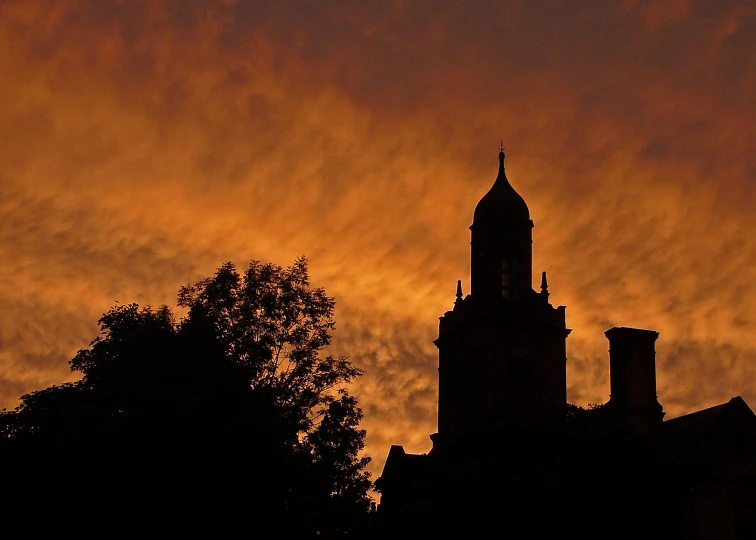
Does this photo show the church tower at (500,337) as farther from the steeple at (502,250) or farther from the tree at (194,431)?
the tree at (194,431)

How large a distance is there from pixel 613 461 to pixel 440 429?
18717 mm

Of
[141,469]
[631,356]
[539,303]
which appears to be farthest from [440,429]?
[141,469]

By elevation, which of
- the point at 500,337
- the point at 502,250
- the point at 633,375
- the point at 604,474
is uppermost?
the point at 502,250

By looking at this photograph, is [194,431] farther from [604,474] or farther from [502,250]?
[502,250]

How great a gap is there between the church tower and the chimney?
20.5 ft

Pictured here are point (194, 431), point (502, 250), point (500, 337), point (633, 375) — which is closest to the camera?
point (194, 431)

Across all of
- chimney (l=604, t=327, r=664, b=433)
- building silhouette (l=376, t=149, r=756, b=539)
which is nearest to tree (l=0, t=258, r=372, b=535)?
building silhouette (l=376, t=149, r=756, b=539)

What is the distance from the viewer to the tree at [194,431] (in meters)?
30.9

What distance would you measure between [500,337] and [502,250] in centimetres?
453

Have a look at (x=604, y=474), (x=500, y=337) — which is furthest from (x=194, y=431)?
(x=500, y=337)

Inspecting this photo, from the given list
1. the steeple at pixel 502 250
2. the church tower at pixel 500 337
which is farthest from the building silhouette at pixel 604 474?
the steeple at pixel 502 250

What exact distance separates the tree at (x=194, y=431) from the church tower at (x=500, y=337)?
413 inches

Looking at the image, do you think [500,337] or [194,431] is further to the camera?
[500,337]

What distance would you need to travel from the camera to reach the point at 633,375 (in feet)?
132
